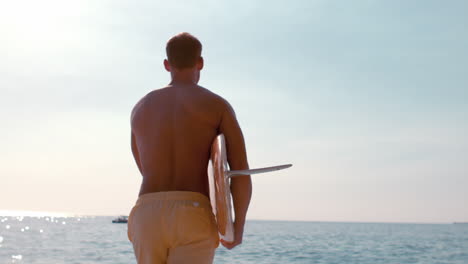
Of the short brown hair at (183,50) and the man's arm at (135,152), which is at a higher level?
the short brown hair at (183,50)

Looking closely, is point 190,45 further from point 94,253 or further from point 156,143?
point 94,253

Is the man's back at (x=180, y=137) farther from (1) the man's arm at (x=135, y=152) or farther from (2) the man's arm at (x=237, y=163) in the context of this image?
(1) the man's arm at (x=135, y=152)

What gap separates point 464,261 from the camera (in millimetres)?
32906

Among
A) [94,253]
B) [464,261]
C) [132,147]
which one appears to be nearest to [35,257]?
[94,253]

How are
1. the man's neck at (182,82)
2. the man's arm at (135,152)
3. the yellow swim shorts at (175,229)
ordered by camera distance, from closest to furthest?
1. the yellow swim shorts at (175,229)
2. the man's neck at (182,82)
3. the man's arm at (135,152)

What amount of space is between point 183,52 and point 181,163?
478 mm

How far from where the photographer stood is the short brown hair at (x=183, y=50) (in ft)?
8.44

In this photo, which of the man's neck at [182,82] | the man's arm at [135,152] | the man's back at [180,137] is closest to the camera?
the man's back at [180,137]

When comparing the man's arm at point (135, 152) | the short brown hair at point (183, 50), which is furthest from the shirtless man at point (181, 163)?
the man's arm at point (135, 152)

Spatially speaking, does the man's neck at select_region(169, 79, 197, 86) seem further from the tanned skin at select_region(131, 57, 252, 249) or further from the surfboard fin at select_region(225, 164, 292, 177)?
the surfboard fin at select_region(225, 164, 292, 177)

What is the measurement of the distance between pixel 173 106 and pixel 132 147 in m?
0.40

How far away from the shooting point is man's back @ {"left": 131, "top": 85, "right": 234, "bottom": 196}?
8.13 feet

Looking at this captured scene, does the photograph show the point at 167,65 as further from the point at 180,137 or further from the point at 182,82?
the point at 180,137

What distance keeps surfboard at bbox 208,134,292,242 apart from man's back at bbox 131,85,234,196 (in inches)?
2.3
